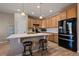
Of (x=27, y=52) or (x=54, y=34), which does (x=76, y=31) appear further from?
(x=27, y=52)

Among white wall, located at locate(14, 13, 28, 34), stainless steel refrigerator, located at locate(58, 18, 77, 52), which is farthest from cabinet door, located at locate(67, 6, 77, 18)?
white wall, located at locate(14, 13, 28, 34)

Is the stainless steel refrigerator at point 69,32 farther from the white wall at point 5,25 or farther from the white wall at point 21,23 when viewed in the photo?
the white wall at point 5,25

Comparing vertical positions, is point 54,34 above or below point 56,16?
below

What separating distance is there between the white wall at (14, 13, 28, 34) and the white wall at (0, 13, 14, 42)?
0.13 meters

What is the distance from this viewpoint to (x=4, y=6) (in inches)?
107

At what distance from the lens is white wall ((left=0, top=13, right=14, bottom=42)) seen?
2.85 metres

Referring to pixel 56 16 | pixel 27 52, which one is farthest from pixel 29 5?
pixel 27 52

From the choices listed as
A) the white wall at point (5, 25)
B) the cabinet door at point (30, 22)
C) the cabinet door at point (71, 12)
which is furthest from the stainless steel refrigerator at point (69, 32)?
the white wall at point (5, 25)

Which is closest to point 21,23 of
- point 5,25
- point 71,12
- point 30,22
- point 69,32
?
point 30,22

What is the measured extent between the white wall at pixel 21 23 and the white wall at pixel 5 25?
0.13 m

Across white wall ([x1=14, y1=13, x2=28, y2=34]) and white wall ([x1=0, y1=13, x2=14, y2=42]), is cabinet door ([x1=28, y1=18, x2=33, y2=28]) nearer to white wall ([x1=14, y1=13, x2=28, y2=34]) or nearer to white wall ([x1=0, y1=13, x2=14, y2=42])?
white wall ([x1=14, y1=13, x2=28, y2=34])

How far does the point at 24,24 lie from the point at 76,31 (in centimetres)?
180

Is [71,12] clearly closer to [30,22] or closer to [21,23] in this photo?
[30,22]

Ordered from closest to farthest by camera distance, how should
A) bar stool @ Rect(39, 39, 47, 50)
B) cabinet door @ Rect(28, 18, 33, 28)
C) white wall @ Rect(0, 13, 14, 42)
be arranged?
white wall @ Rect(0, 13, 14, 42) → cabinet door @ Rect(28, 18, 33, 28) → bar stool @ Rect(39, 39, 47, 50)
